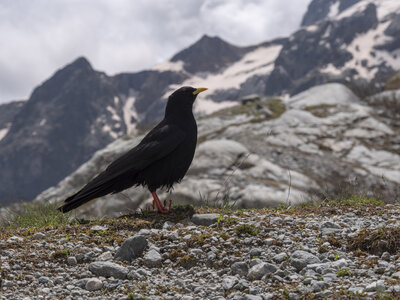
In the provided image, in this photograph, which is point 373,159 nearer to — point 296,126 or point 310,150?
point 310,150

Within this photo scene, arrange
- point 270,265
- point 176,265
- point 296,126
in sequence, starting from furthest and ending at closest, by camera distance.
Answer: point 296,126, point 176,265, point 270,265

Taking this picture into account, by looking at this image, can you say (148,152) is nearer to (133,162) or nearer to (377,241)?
(133,162)

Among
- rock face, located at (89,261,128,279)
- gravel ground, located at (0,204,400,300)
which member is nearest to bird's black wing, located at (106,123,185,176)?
gravel ground, located at (0,204,400,300)

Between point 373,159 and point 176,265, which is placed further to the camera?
point 373,159

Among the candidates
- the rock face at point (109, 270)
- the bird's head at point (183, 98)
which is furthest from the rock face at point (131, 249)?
the bird's head at point (183, 98)

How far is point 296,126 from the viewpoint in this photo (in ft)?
128

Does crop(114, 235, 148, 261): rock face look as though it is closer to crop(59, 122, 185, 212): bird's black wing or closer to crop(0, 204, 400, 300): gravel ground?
crop(0, 204, 400, 300): gravel ground

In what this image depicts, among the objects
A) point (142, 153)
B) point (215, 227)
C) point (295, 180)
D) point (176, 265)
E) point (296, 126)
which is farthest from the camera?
point (296, 126)

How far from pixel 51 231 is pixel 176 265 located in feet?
8.73

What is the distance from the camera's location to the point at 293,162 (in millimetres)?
27953

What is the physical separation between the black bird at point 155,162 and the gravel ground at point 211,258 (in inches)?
25.2

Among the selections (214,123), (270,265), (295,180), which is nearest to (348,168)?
(295,180)

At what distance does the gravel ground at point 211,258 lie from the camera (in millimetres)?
4168

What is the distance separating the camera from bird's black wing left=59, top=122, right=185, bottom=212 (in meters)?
6.64
